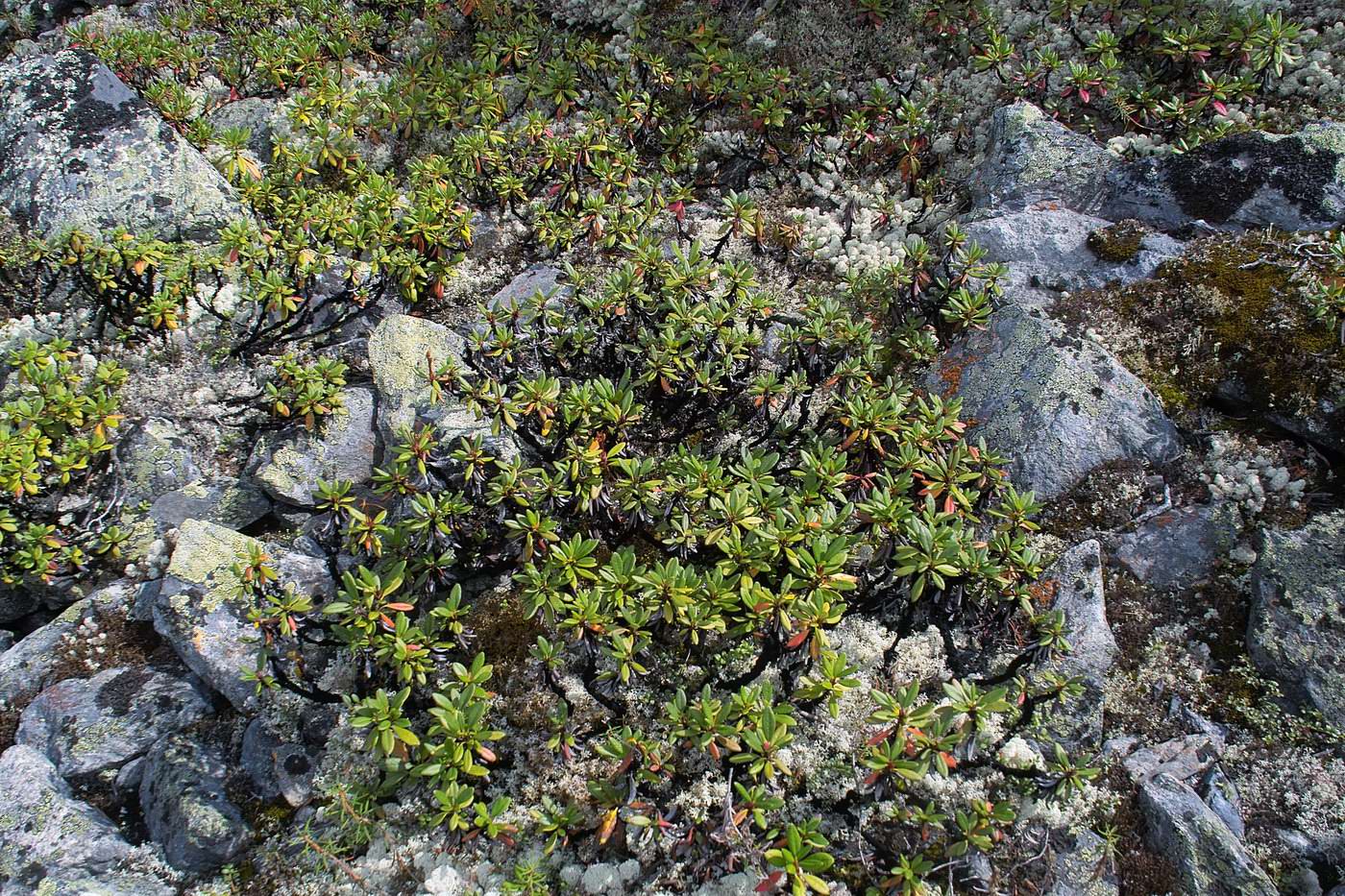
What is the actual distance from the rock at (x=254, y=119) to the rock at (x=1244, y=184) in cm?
945

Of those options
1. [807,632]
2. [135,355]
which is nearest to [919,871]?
[807,632]

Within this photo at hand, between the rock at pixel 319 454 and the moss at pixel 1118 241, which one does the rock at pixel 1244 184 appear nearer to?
the moss at pixel 1118 241

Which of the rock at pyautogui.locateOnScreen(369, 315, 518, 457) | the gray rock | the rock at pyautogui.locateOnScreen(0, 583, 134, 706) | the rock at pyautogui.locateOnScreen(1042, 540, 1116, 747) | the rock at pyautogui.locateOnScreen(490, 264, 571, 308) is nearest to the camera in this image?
the gray rock

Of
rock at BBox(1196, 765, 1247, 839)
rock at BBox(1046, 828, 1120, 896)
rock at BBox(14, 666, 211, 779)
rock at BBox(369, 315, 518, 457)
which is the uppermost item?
rock at BBox(369, 315, 518, 457)

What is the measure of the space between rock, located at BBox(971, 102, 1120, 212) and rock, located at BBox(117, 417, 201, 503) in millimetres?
7549

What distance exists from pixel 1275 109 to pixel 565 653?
8299 millimetres

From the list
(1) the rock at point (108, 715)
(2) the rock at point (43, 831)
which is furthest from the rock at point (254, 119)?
(2) the rock at point (43, 831)

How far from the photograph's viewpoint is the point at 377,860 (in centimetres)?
490

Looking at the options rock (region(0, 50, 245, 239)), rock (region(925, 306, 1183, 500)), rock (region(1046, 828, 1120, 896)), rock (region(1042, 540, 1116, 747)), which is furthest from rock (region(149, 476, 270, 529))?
rock (region(1046, 828, 1120, 896))

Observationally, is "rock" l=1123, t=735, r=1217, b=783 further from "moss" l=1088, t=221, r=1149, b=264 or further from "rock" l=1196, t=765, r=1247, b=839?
"moss" l=1088, t=221, r=1149, b=264

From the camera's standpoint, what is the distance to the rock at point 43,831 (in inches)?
191

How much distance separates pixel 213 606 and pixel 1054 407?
6302 mm

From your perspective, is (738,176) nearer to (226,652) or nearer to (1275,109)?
(1275,109)

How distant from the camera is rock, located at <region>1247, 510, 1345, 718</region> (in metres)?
4.86
